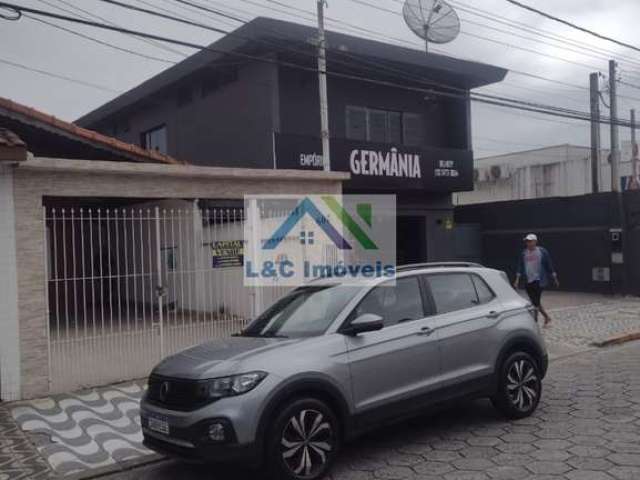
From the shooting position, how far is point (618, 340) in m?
10.3

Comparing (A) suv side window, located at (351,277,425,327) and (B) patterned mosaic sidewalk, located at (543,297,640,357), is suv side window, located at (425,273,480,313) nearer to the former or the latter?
(A) suv side window, located at (351,277,425,327)

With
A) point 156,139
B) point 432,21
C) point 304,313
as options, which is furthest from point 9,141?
point 156,139

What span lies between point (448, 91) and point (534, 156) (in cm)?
2072

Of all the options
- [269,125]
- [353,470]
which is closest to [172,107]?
[269,125]

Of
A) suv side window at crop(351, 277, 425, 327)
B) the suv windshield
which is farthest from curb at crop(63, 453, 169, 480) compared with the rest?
suv side window at crop(351, 277, 425, 327)

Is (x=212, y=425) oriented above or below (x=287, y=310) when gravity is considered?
below

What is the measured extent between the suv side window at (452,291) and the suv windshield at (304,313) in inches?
32.3

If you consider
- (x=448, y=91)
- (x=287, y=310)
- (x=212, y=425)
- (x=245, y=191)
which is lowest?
(x=212, y=425)

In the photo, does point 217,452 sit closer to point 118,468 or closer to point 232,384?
point 232,384

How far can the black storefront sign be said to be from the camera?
47.8ft

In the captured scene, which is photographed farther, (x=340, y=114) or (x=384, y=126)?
(x=384, y=126)

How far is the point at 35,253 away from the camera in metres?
7.39

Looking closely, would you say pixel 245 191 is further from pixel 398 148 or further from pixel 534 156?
pixel 534 156

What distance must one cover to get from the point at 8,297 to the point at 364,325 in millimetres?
4675
